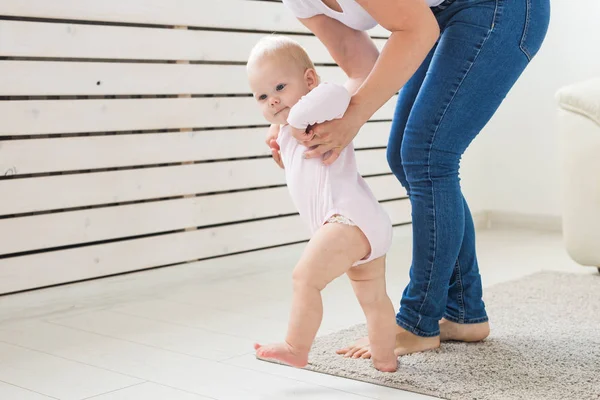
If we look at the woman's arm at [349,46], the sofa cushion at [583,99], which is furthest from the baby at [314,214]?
the sofa cushion at [583,99]

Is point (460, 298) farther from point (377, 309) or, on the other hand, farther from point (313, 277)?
point (313, 277)

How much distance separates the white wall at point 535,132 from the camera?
3.97 m

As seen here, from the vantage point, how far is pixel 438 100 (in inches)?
68.3

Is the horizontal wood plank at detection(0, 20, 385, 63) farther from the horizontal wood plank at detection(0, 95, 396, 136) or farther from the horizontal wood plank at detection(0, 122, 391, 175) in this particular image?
the horizontal wood plank at detection(0, 122, 391, 175)

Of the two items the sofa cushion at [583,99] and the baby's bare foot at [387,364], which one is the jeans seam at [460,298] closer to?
the baby's bare foot at [387,364]

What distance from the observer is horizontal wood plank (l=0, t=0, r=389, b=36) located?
8.20ft

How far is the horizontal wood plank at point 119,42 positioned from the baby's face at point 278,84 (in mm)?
1078

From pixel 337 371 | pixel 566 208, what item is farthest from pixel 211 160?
pixel 337 371

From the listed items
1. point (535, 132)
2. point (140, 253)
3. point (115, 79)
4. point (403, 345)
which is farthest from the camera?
point (535, 132)

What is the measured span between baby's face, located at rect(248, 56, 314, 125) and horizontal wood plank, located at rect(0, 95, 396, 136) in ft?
3.53

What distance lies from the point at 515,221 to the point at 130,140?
2.18m

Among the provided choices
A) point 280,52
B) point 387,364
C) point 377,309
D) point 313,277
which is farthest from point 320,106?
point 387,364

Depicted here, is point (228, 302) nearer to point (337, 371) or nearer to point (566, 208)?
point (337, 371)

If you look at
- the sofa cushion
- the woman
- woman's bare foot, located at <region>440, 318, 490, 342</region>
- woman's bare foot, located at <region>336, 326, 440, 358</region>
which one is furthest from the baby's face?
the sofa cushion
